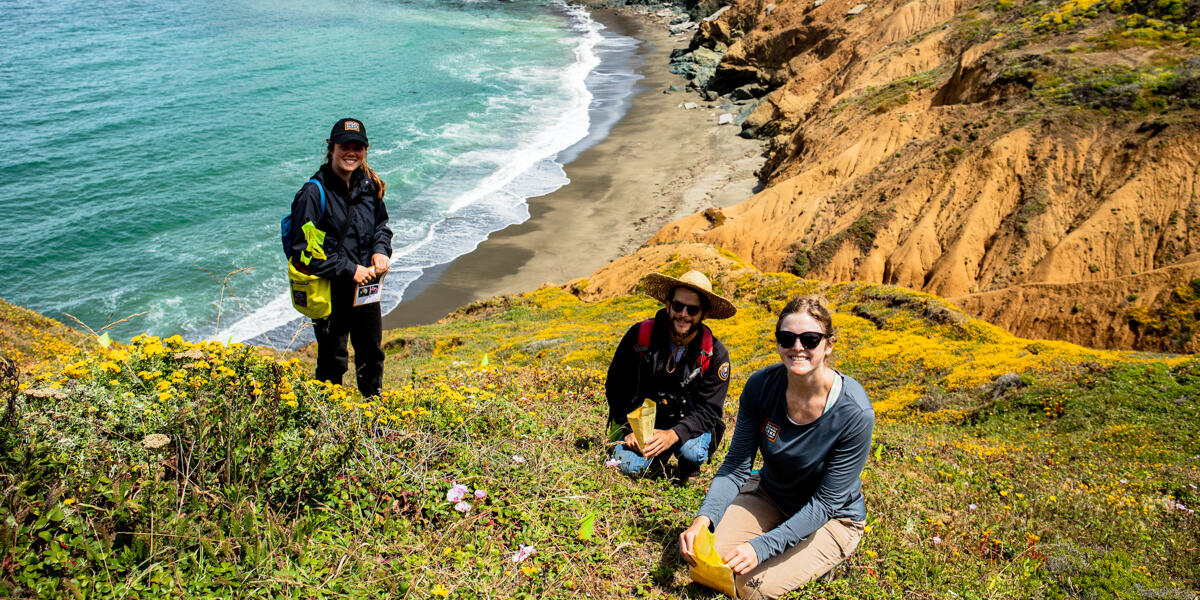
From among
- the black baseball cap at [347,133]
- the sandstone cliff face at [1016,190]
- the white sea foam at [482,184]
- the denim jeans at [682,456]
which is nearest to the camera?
the denim jeans at [682,456]

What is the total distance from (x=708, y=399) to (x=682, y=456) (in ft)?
1.28

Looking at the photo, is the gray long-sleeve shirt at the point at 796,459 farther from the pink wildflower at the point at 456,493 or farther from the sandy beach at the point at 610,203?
the sandy beach at the point at 610,203

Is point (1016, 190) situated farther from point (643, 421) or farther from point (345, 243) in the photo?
point (345, 243)

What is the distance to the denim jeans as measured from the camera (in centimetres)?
468

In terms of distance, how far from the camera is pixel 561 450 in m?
4.78

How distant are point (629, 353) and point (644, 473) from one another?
0.75m

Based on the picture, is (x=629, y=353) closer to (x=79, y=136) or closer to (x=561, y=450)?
(x=561, y=450)

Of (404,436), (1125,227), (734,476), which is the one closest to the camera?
(734,476)

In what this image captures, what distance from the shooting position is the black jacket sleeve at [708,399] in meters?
4.65

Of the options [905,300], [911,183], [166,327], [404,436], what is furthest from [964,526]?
[166,327]

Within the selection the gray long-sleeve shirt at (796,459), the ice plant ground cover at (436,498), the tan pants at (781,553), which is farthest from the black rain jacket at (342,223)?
the tan pants at (781,553)

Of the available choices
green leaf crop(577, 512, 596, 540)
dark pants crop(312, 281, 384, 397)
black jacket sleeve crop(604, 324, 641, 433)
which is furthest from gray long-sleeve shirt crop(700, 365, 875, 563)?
dark pants crop(312, 281, 384, 397)

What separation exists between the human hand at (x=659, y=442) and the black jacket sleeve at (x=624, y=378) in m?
0.25

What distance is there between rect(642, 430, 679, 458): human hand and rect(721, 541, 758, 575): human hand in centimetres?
110
